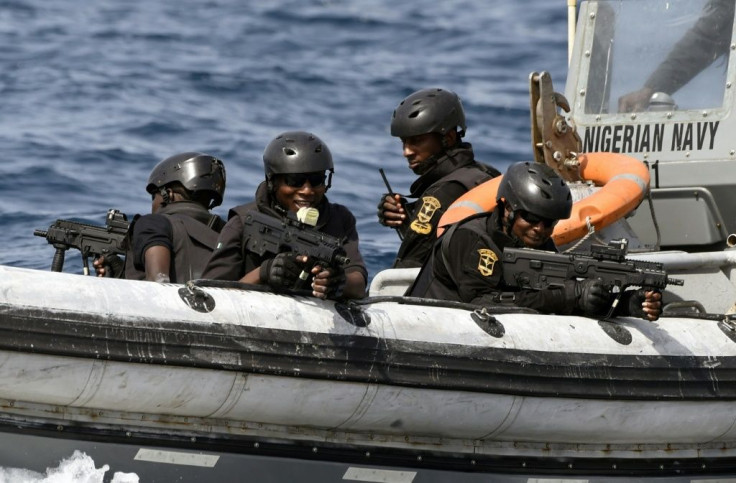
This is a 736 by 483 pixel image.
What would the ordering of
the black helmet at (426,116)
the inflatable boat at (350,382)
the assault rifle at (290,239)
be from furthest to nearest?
the black helmet at (426,116) → the assault rifle at (290,239) → the inflatable boat at (350,382)

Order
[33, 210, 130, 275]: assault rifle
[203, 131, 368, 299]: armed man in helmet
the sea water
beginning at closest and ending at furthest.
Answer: [203, 131, 368, 299]: armed man in helmet < [33, 210, 130, 275]: assault rifle < the sea water

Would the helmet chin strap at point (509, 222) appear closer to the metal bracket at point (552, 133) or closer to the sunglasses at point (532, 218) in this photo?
the sunglasses at point (532, 218)

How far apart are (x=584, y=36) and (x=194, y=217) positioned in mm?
2907

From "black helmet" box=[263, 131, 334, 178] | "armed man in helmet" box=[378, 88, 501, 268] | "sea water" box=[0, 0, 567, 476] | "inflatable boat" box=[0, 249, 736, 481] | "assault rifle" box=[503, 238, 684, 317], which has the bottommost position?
"inflatable boat" box=[0, 249, 736, 481]

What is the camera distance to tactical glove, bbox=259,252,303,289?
648 cm

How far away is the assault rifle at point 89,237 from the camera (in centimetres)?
815

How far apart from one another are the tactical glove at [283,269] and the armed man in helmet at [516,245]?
96 centimetres

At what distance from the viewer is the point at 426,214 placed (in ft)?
26.9

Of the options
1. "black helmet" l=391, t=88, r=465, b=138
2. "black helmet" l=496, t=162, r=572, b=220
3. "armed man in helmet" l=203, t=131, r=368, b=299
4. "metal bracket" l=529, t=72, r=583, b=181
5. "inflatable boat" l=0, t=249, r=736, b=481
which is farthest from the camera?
"metal bracket" l=529, t=72, r=583, b=181

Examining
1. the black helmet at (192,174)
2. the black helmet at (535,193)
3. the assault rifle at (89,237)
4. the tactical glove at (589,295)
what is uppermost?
the black helmet at (192,174)

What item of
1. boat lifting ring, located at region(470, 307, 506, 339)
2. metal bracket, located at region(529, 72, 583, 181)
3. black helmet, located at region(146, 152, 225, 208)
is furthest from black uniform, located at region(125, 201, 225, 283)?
metal bracket, located at region(529, 72, 583, 181)

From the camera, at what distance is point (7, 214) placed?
12883 mm

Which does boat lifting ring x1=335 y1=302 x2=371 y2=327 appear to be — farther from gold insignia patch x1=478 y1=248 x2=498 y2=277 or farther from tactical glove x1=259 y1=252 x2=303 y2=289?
gold insignia patch x1=478 y1=248 x2=498 y2=277

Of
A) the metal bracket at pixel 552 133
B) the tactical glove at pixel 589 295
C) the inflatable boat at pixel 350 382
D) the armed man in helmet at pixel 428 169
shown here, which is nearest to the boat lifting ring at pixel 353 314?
the inflatable boat at pixel 350 382
